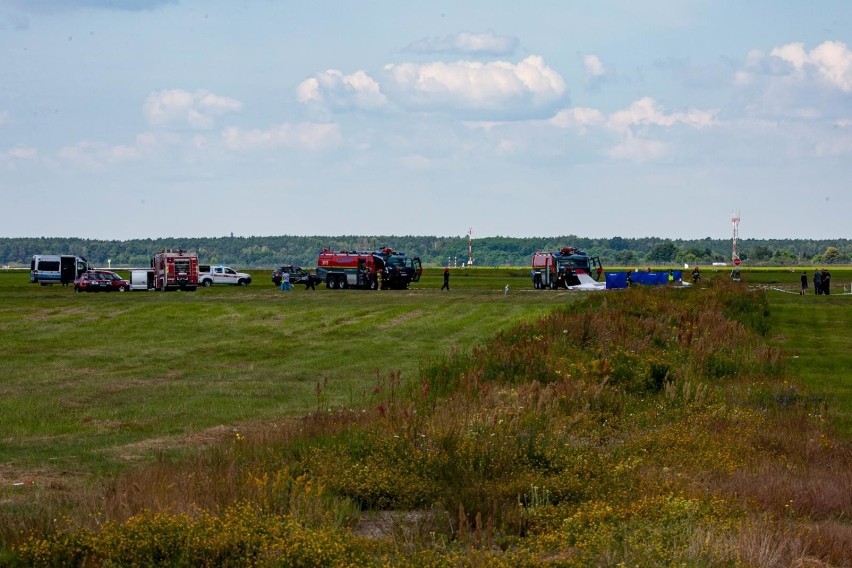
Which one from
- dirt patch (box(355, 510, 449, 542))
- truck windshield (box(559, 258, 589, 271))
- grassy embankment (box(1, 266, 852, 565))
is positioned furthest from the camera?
truck windshield (box(559, 258, 589, 271))

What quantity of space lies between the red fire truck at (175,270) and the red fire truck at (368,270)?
372 inches

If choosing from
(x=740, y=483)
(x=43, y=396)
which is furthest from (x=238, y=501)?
(x=43, y=396)

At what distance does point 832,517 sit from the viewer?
11.2 m

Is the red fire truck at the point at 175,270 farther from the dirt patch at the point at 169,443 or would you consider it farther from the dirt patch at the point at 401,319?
the dirt patch at the point at 169,443

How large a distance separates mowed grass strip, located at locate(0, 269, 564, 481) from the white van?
34971 mm

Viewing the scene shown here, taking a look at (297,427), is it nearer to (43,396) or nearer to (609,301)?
(43,396)

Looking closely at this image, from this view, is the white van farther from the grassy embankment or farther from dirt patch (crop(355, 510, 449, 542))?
dirt patch (crop(355, 510, 449, 542))

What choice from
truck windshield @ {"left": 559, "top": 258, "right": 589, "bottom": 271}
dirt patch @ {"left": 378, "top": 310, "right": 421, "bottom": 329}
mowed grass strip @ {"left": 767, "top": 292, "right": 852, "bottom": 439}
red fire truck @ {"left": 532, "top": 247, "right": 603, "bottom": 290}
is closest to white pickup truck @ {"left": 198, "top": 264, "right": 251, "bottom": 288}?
red fire truck @ {"left": 532, "top": 247, "right": 603, "bottom": 290}

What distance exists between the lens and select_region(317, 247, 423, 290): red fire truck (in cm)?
7894

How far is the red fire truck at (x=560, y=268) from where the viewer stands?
81.3 m

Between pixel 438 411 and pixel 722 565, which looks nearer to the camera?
pixel 722 565

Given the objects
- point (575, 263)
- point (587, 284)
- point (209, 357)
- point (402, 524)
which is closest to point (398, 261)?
point (575, 263)

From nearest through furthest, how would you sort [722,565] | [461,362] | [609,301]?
1. [722,565]
2. [461,362]
3. [609,301]

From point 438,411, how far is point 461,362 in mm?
6874
